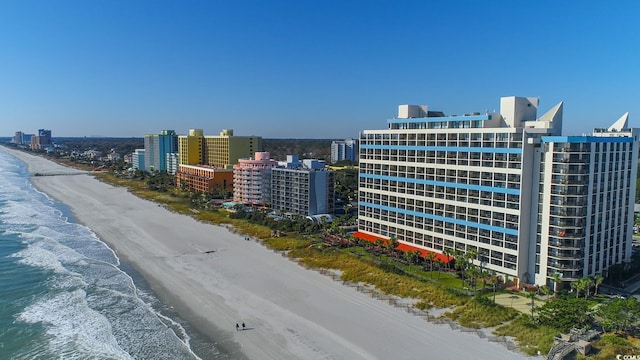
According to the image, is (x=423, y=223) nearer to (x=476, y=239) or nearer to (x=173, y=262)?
(x=476, y=239)

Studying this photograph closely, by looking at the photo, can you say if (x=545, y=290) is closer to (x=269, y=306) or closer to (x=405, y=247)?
(x=405, y=247)

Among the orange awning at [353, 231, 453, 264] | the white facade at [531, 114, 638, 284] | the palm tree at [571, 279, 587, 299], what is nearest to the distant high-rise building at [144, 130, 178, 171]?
the orange awning at [353, 231, 453, 264]

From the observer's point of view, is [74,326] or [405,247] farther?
[405,247]

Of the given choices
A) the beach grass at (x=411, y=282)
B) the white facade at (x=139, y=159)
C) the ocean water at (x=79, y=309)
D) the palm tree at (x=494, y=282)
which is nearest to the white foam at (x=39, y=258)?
the ocean water at (x=79, y=309)

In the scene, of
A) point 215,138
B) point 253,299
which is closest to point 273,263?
point 253,299

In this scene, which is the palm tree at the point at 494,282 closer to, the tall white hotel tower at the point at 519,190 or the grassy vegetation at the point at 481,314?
the grassy vegetation at the point at 481,314

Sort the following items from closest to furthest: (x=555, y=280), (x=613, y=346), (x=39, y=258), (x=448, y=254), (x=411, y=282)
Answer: (x=613, y=346) → (x=555, y=280) → (x=411, y=282) → (x=448, y=254) → (x=39, y=258)

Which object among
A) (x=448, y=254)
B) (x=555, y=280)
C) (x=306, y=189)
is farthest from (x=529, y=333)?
(x=306, y=189)
